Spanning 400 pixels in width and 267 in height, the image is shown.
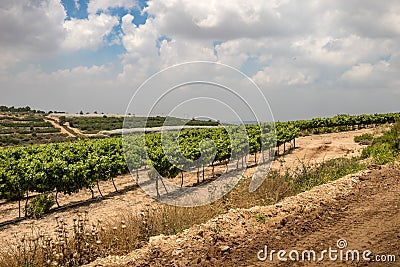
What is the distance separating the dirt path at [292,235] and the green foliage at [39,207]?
889 centimetres

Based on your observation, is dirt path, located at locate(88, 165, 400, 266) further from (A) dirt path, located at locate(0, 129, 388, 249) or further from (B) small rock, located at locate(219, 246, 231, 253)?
(A) dirt path, located at locate(0, 129, 388, 249)

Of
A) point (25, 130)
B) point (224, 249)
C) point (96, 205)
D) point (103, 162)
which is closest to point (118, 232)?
point (224, 249)

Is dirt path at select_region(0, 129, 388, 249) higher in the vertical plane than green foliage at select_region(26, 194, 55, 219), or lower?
lower

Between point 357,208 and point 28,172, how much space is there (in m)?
12.2

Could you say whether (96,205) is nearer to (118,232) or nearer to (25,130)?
(118,232)

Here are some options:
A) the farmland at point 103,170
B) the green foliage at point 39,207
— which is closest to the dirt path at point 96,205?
the farmland at point 103,170

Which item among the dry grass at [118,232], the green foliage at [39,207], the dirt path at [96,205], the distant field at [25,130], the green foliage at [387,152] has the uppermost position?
the distant field at [25,130]

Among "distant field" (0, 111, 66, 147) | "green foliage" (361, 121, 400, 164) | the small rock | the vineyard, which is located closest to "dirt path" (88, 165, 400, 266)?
the small rock

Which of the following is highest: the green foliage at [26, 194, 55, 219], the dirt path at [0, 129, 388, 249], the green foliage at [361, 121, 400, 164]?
the green foliage at [361, 121, 400, 164]

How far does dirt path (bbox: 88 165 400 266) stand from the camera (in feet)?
15.6

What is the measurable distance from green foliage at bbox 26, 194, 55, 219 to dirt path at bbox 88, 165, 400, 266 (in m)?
8.89

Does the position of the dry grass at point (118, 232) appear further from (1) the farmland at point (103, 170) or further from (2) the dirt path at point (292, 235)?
(2) the dirt path at point (292, 235)

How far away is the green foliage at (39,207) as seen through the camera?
41.7 feet

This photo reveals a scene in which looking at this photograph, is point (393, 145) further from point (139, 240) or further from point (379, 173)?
point (139, 240)
